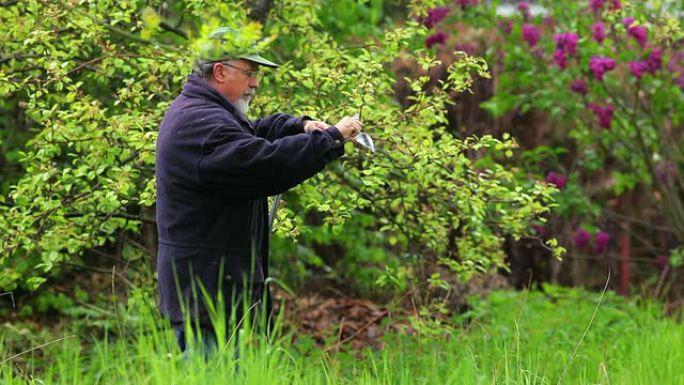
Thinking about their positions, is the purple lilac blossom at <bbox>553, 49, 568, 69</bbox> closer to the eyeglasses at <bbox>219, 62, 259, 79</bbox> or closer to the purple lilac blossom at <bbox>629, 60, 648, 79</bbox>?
the purple lilac blossom at <bbox>629, 60, 648, 79</bbox>

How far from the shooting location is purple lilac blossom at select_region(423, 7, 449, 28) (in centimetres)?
721

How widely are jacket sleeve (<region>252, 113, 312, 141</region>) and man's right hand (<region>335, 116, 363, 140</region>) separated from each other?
0.42m

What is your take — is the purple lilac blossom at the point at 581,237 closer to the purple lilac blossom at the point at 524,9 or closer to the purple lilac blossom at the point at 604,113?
the purple lilac blossom at the point at 604,113

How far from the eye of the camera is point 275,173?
4.17 meters

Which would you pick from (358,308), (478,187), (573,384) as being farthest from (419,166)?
(358,308)

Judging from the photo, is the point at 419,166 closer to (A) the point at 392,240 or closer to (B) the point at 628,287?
(A) the point at 392,240

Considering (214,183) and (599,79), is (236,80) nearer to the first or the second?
(214,183)

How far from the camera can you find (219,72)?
444cm

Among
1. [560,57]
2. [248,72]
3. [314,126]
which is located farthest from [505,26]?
[248,72]

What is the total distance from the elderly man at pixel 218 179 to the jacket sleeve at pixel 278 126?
31 centimetres

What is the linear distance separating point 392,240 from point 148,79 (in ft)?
5.04

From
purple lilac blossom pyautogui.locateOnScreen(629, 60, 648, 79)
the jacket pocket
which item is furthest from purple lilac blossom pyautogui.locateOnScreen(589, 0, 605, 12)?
the jacket pocket

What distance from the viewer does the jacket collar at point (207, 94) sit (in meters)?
4.40

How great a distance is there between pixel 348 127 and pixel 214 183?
541 millimetres
